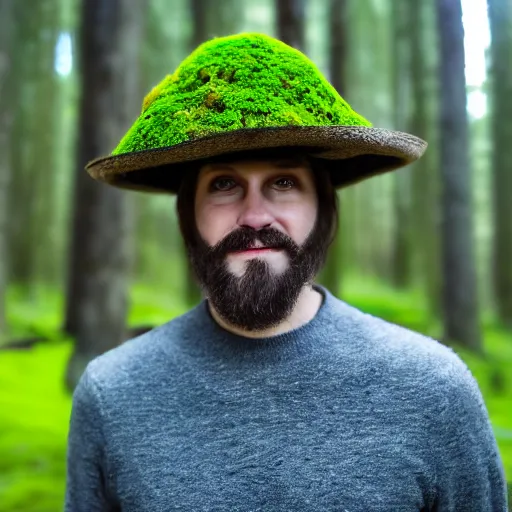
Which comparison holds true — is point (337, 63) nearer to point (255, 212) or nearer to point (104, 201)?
point (104, 201)

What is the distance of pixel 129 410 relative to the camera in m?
1.49

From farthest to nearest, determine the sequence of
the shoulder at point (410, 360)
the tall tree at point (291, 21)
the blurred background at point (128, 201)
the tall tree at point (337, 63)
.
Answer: the tall tree at point (337, 63)
the tall tree at point (291, 21)
the blurred background at point (128, 201)
the shoulder at point (410, 360)

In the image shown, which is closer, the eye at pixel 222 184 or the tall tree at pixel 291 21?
the eye at pixel 222 184

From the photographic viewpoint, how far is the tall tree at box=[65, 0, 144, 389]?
152 inches

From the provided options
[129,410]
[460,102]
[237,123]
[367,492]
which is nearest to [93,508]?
[129,410]

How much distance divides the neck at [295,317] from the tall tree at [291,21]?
9.42ft

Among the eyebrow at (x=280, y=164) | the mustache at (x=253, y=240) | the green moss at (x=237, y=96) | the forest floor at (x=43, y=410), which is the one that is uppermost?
the green moss at (x=237, y=96)

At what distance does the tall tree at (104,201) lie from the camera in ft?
12.7

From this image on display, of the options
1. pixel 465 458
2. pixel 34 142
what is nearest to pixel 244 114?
pixel 465 458

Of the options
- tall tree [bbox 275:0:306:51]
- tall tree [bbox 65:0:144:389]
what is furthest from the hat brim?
tall tree [bbox 275:0:306:51]

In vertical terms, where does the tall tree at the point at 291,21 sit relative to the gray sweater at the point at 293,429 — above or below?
above

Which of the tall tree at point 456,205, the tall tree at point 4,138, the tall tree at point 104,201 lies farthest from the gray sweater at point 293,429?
the tall tree at point 4,138

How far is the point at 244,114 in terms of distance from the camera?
1.27 metres

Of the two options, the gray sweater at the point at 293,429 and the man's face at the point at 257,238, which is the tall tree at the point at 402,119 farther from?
the gray sweater at the point at 293,429
